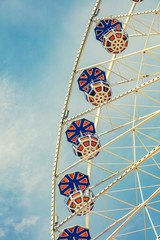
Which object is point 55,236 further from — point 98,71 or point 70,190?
point 98,71

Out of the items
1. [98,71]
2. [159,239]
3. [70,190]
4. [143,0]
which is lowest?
[159,239]

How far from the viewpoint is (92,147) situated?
1889 centimetres

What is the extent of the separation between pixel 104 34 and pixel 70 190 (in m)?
7.67

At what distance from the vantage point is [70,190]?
18.8m

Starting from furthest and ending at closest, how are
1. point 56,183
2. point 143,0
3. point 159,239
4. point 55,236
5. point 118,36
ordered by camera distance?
point 143,0, point 118,36, point 56,183, point 55,236, point 159,239

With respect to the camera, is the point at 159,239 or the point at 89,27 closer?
the point at 159,239

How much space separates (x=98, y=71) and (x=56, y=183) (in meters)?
5.84

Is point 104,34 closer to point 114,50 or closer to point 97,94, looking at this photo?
point 114,50

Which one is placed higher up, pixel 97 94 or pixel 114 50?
pixel 114 50

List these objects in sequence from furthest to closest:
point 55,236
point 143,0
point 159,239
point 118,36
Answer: point 143,0 < point 118,36 < point 55,236 < point 159,239

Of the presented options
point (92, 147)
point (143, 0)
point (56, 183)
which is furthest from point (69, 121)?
point (143, 0)

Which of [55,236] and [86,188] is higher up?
[86,188]

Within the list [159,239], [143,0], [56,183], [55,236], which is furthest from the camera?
[143,0]

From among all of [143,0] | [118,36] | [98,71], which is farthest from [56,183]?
[143,0]
